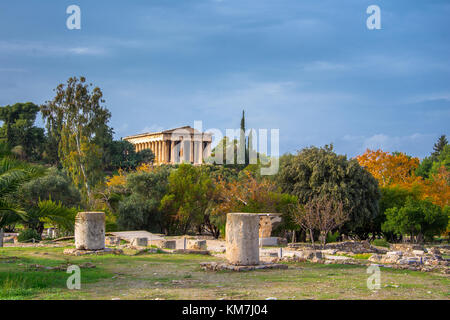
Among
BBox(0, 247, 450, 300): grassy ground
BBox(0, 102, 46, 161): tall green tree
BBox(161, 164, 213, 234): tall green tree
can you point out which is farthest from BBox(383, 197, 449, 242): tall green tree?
BBox(0, 102, 46, 161): tall green tree

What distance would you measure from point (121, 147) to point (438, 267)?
62592 mm

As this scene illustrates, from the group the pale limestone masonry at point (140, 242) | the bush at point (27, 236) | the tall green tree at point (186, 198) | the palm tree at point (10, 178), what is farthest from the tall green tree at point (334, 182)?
the palm tree at point (10, 178)

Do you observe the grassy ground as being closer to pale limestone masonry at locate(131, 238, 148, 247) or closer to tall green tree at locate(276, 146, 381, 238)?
pale limestone masonry at locate(131, 238, 148, 247)

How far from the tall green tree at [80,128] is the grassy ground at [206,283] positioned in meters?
28.5

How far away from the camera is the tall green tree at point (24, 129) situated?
2505 inches

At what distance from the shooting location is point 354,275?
13.8 meters

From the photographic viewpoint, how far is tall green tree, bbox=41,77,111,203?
1747 inches

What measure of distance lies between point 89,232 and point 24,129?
4971 cm

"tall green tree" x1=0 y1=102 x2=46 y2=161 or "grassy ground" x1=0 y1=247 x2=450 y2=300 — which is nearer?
"grassy ground" x1=0 y1=247 x2=450 y2=300

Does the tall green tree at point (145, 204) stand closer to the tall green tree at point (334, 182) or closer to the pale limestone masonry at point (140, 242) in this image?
the tall green tree at point (334, 182)

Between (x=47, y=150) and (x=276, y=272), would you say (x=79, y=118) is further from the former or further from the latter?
(x=276, y=272)

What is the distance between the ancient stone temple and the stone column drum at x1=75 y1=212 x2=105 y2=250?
71.9m

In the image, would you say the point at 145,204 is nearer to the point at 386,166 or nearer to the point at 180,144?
the point at 386,166
